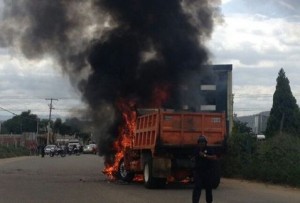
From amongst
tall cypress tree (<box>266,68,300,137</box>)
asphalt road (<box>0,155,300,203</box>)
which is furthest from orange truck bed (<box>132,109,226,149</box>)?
tall cypress tree (<box>266,68,300,137</box>)

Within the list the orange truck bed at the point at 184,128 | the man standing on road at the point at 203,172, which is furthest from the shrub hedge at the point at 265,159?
the man standing on road at the point at 203,172

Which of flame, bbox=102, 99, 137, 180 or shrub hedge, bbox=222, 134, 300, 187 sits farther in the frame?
flame, bbox=102, 99, 137, 180

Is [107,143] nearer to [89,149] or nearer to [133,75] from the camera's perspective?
[133,75]

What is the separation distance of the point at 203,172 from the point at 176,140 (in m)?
5.24

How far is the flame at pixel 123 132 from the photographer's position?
1998 cm

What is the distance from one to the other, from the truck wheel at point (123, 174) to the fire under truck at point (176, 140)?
94.8 inches

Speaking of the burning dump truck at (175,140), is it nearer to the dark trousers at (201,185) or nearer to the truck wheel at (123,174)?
the truck wheel at (123,174)

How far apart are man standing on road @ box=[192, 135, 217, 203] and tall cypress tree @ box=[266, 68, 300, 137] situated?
105 feet

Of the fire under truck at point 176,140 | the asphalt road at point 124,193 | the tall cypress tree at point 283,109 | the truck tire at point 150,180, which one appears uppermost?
the tall cypress tree at point 283,109

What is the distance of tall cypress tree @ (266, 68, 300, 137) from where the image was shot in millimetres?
→ 42750

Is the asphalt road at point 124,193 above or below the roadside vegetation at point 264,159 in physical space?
below

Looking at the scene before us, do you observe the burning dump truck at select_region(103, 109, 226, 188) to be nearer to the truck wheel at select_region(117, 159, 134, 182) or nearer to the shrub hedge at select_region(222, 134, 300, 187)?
the truck wheel at select_region(117, 159, 134, 182)

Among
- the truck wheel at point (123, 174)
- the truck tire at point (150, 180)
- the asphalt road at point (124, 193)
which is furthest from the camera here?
the truck wheel at point (123, 174)

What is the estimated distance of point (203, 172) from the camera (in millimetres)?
11344
